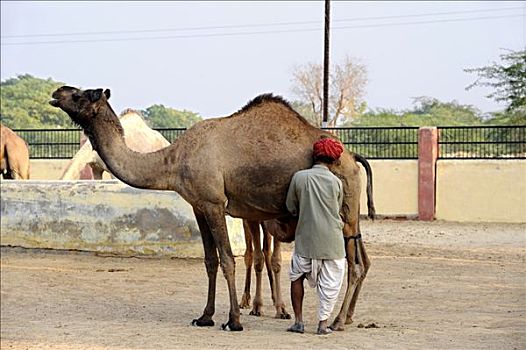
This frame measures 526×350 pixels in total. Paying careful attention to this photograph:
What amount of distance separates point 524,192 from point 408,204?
2.78 meters

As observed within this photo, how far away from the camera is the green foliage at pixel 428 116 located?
45044 millimetres

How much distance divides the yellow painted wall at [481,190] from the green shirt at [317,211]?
46.0 ft

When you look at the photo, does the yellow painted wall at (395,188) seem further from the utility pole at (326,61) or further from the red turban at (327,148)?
the red turban at (327,148)

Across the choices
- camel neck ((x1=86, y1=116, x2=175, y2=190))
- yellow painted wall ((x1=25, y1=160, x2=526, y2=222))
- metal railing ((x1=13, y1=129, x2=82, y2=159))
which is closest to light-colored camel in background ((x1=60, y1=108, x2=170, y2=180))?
yellow painted wall ((x1=25, y1=160, x2=526, y2=222))

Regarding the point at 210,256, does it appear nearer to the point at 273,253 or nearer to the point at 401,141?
the point at 273,253

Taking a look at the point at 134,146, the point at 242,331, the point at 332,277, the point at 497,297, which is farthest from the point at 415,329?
the point at 134,146

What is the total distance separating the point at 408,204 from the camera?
72.3 feet

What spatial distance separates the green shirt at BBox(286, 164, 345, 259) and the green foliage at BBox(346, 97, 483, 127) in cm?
3576

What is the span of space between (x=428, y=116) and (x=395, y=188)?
90.2ft

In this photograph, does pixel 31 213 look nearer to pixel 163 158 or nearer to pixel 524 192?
pixel 163 158

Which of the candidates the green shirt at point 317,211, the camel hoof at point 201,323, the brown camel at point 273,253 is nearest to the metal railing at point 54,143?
the brown camel at point 273,253

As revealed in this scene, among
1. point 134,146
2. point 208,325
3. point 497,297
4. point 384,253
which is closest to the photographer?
point 208,325

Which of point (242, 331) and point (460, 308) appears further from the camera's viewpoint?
point (460, 308)

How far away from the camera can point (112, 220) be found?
13.6 meters
